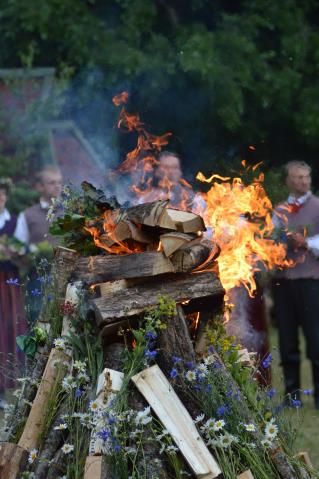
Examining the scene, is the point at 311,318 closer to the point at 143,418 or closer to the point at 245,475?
the point at 245,475

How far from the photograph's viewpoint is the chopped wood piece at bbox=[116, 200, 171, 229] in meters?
5.42

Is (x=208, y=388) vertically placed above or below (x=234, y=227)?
below

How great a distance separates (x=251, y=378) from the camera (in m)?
5.71

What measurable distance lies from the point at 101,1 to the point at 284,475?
35.6 ft

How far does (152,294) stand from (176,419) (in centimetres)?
64

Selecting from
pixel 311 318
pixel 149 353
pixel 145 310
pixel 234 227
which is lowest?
pixel 311 318

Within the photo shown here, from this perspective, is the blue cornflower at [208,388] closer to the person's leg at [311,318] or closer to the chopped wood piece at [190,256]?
the chopped wood piece at [190,256]

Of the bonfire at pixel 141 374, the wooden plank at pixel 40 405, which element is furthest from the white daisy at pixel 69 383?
the wooden plank at pixel 40 405

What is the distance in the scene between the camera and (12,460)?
545 cm

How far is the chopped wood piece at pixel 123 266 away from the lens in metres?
5.37

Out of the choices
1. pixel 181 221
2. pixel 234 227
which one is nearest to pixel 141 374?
pixel 181 221

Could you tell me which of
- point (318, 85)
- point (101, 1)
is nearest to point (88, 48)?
point (101, 1)

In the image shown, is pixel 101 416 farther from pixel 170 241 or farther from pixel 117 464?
pixel 170 241

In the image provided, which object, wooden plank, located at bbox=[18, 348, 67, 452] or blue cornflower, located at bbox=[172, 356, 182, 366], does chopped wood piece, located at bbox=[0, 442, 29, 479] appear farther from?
blue cornflower, located at bbox=[172, 356, 182, 366]
